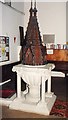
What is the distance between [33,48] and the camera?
10.1 ft

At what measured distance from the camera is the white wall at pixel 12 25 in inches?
215

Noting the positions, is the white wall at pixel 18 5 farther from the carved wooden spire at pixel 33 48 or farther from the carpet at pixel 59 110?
the carpet at pixel 59 110

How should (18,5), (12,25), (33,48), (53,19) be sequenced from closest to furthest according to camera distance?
(33,48), (12,25), (18,5), (53,19)

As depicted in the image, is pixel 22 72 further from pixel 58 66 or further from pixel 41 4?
pixel 41 4

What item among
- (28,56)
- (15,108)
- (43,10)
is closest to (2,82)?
(15,108)

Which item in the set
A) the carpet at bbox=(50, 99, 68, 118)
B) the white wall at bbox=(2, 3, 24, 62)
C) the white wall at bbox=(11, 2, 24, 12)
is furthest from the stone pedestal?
the white wall at bbox=(11, 2, 24, 12)

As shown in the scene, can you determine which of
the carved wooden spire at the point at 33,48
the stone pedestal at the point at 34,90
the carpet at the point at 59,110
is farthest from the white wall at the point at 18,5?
the carpet at the point at 59,110

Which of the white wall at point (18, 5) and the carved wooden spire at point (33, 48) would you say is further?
the white wall at point (18, 5)

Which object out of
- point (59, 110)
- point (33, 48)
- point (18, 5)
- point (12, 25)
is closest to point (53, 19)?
point (18, 5)

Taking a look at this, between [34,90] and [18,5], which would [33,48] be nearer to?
[34,90]

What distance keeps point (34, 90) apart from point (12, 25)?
338 centimetres

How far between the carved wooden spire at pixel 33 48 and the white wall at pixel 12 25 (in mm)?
2429

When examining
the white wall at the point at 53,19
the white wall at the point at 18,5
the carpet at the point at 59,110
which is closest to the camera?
the carpet at the point at 59,110

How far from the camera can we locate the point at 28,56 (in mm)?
3092
